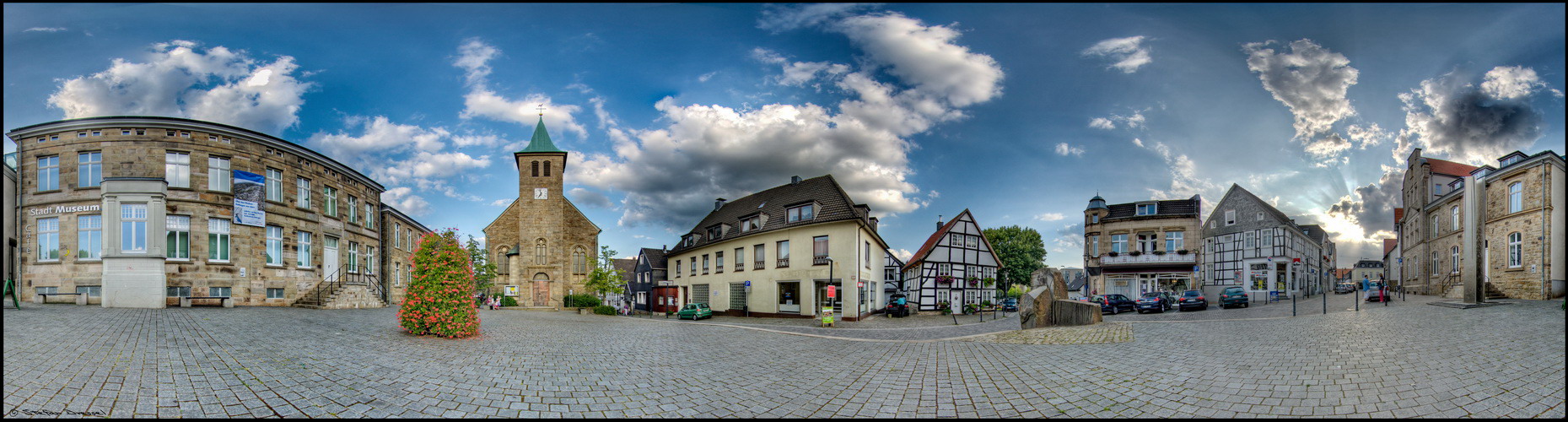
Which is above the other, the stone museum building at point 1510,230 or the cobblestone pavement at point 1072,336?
the stone museum building at point 1510,230

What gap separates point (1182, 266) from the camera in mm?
35000

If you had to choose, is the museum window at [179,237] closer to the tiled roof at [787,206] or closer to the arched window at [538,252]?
the tiled roof at [787,206]

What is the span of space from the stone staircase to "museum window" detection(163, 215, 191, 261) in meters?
3.82

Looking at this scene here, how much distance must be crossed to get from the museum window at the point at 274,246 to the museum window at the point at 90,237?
528cm

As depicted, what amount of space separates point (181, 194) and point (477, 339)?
41.1ft

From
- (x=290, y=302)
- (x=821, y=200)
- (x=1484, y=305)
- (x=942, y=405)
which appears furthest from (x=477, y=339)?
(x=1484, y=305)

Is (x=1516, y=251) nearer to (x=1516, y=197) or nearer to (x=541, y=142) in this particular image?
(x=1516, y=197)

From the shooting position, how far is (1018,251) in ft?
156

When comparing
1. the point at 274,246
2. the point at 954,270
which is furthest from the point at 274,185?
the point at 954,270

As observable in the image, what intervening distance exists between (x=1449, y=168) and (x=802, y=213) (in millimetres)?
34332

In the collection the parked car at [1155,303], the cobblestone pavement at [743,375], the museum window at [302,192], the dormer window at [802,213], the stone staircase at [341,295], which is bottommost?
the parked car at [1155,303]

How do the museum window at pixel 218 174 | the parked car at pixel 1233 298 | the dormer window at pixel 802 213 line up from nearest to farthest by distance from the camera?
the museum window at pixel 218 174 → the parked car at pixel 1233 298 → the dormer window at pixel 802 213

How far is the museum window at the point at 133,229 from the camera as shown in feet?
49.2

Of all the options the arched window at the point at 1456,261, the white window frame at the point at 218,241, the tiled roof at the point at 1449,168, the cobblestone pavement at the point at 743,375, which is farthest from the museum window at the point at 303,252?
the tiled roof at the point at 1449,168
